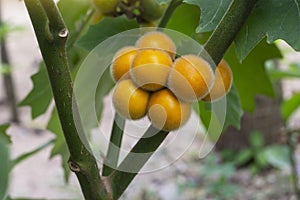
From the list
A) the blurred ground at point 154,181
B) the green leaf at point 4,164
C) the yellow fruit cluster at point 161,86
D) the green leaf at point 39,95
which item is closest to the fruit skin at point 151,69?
the yellow fruit cluster at point 161,86

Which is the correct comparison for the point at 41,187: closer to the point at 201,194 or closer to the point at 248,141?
the point at 201,194

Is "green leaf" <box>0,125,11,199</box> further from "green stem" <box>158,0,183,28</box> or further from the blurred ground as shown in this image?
the blurred ground

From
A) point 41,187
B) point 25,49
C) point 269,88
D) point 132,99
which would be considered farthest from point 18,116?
point 132,99

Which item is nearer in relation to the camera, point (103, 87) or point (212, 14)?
point (212, 14)

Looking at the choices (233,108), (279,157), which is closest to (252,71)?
(233,108)

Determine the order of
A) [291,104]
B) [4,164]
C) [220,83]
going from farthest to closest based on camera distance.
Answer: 1. [291,104]
2. [220,83]
3. [4,164]

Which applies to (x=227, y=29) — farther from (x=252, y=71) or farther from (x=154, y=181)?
(x=154, y=181)
